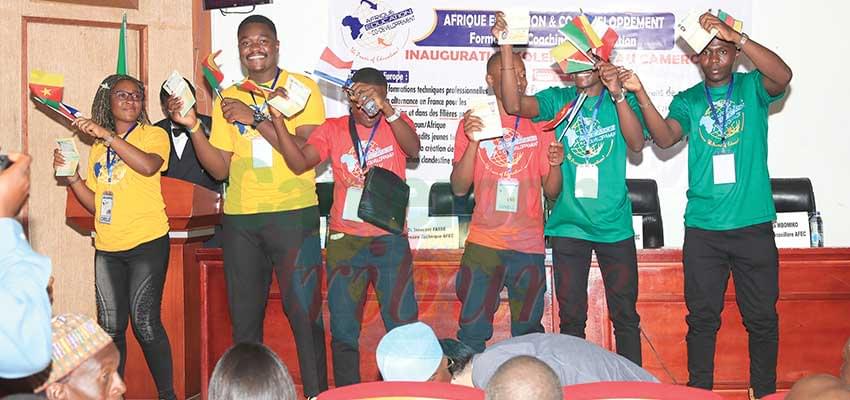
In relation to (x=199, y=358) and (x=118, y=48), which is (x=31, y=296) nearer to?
(x=199, y=358)

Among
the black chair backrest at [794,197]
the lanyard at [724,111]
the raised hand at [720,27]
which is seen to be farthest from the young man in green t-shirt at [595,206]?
the black chair backrest at [794,197]

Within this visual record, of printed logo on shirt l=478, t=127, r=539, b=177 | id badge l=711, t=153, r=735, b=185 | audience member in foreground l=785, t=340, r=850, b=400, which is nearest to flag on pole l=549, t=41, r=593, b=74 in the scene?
printed logo on shirt l=478, t=127, r=539, b=177

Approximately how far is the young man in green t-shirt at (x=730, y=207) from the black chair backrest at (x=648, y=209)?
70 centimetres

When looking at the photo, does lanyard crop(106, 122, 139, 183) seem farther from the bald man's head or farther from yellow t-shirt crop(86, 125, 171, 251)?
the bald man's head

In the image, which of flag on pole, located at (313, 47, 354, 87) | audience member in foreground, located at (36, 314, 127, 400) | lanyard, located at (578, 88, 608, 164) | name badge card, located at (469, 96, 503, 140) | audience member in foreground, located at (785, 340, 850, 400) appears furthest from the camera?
flag on pole, located at (313, 47, 354, 87)

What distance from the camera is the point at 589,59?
14.5 ft

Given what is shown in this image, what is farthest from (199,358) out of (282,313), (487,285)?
(487,285)

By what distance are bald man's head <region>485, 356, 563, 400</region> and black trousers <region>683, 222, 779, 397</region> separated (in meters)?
2.58

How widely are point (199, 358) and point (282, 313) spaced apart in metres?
0.60

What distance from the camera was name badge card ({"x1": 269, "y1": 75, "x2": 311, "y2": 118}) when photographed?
4406 mm

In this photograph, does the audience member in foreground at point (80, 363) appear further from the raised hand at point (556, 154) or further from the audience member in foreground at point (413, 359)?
the raised hand at point (556, 154)

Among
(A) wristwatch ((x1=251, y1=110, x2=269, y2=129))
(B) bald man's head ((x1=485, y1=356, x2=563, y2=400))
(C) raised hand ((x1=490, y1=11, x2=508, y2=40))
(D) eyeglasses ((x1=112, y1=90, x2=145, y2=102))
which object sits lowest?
(B) bald man's head ((x1=485, y1=356, x2=563, y2=400))

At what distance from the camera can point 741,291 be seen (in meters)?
4.52

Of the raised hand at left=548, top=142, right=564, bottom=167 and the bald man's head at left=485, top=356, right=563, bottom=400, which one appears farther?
the raised hand at left=548, top=142, right=564, bottom=167
